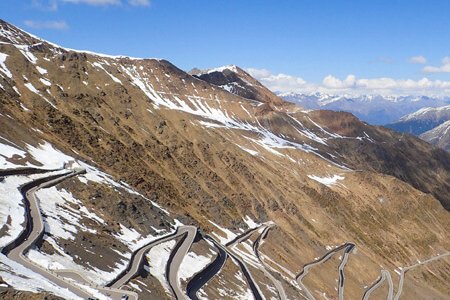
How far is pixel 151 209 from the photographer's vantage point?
301ft

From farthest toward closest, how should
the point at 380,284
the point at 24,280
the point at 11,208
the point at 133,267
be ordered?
the point at 380,284, the point at 133,267, the point at 11,208, the point at 24,280

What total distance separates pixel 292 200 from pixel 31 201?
117163 mm

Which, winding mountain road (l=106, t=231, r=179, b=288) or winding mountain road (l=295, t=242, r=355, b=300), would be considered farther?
winding mountain road (l=295, t=242, r=355, b=300)

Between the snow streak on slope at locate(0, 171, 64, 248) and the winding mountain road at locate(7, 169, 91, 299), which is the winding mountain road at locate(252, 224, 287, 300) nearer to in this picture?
the winding mountain road at locate(7, 169, 91, 299)

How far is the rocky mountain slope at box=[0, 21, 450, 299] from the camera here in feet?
180

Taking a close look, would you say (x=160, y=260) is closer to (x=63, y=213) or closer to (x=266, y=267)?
(x=63, y=213)

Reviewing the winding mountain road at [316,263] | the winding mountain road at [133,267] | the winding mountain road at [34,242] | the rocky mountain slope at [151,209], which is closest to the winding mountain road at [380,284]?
the rocky mountain slope at [151,209]

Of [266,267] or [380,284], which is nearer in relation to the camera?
[266,267]

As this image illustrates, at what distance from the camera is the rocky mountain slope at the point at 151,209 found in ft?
180

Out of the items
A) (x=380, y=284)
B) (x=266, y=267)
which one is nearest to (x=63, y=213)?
(x=266, y=267)

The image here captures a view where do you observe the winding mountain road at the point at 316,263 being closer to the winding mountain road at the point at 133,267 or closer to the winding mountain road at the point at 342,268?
the winding mountain road at the point at 342,268

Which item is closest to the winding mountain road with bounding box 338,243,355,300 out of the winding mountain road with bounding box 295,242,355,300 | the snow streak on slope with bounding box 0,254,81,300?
the winding mountain road with bounding box 295,242,355,300

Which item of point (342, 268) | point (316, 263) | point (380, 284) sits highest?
point (316, 263)

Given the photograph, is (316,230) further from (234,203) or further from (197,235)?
(197,235)
